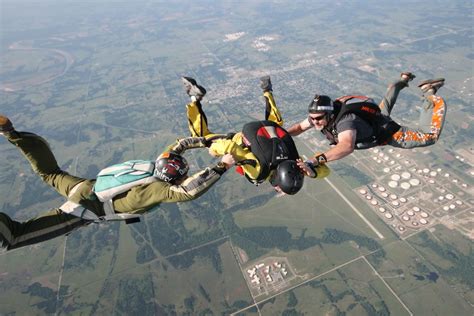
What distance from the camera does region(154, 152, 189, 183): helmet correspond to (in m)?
6.53

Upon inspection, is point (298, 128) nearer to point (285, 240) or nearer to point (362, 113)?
point (362, 113)

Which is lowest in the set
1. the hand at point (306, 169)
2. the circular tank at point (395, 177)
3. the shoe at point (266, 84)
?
the circular tank at point (395, 177)

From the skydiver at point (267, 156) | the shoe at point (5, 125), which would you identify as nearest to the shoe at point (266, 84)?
the skydiver at point (267, 156)

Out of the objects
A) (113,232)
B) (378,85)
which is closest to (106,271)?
(113,232)

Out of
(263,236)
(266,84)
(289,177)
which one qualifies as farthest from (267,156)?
(263,236)

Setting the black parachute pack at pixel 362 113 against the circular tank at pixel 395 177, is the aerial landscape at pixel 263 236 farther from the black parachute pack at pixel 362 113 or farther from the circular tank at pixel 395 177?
the black parachute pack at pixel 362 113

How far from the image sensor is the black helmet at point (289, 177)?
21.3ft

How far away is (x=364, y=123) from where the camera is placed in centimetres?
771

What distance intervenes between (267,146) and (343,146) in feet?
6.19

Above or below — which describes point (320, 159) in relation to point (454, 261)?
above

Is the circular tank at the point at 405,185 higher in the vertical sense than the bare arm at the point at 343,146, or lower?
lower

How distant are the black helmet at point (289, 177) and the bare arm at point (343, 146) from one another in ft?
3.18

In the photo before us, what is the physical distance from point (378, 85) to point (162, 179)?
112 meters

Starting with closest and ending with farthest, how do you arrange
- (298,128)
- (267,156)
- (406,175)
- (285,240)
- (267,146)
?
(267,156) < (267,146) < (298,128) < (285,240) < (406,175)
